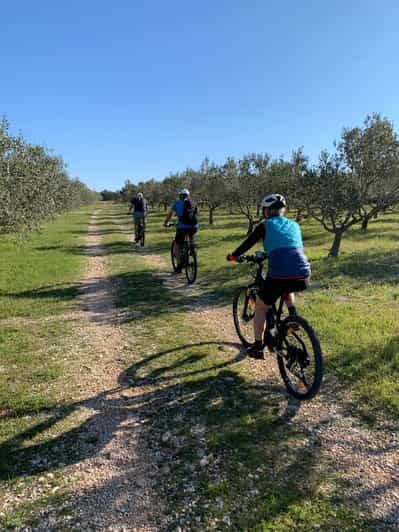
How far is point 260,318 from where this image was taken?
4957mm

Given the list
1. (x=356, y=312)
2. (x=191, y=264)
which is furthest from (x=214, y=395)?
(x=191, y=264)

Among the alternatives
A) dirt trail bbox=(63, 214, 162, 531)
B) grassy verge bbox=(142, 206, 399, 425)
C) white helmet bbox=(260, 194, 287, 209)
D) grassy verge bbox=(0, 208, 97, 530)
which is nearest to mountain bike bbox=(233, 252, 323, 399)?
grassy verge bbox=(142, 206, 399, 425)

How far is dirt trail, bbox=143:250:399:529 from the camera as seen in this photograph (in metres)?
2.89

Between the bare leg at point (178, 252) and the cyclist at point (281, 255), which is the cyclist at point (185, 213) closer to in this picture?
the bare leg at point (178, 252)

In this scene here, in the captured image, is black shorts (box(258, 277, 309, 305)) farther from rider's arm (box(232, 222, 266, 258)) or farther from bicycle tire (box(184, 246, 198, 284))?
bicycle tire (box(184, 246, 198, 284))

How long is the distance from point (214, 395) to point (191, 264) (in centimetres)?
639

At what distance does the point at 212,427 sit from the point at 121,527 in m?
1.46

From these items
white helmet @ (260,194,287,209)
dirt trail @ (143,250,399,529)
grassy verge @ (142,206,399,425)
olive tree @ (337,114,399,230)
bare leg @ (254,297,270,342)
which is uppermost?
olive tree @ (337,114,399,230)

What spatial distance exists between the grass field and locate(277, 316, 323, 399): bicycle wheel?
0.27m

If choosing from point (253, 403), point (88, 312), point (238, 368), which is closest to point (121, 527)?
point (253, 403)

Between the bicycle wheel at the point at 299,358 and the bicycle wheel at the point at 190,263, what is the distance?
6087 millimetres

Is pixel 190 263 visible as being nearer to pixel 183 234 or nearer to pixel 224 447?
pixel 183 234

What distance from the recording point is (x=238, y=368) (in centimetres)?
529

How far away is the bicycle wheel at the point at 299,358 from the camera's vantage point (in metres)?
4.05
